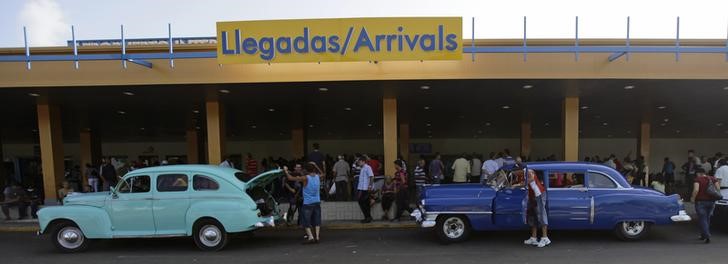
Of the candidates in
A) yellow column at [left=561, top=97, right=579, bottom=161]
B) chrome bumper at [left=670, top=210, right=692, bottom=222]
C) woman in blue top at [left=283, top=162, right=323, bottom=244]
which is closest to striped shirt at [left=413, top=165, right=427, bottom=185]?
woman in blue top at [left=283, top=162, right=323, bottom=244]

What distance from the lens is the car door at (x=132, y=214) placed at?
709 cm

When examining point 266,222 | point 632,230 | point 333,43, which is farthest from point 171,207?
point 632,230

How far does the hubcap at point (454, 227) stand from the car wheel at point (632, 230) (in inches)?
114

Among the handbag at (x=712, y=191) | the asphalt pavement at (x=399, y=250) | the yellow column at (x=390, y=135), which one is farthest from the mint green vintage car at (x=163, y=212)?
the handbag at (x=712, y=191)

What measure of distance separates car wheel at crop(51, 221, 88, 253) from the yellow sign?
420cm

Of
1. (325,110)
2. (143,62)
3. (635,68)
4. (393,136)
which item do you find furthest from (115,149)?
(635,68)

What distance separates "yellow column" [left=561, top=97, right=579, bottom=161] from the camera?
1052 centimetres

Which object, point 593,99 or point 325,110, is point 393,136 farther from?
point 593,99

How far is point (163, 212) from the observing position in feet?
23.2

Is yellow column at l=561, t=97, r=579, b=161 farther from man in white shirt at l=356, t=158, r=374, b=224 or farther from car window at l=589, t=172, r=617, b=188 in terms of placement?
man in white shirt at l=356, t=158, r=374, b=224

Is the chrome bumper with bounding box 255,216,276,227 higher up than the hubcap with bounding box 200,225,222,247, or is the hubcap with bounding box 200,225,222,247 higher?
the chrome bumper with bounding box 255,216,276,227

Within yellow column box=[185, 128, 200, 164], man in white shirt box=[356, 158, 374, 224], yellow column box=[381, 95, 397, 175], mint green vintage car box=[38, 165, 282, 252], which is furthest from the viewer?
yellow column box=[185, 128, 200, 164]

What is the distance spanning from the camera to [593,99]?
1182cm

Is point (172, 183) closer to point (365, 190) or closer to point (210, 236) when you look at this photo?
point (210, 236)
